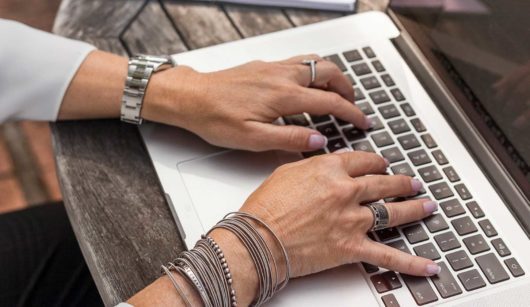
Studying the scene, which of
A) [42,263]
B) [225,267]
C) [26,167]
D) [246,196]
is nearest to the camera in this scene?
→ [225,267]

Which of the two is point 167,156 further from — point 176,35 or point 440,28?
point 440,28

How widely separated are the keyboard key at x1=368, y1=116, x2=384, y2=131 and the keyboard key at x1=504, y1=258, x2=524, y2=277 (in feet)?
0.71

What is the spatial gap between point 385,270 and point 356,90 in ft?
0.84

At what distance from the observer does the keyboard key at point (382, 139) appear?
2.61 feet

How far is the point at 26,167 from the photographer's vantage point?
5.54 feet

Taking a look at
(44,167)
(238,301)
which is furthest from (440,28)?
(44,167)

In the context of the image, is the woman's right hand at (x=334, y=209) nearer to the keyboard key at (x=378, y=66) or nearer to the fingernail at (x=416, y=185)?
the fingernail at (x=416, y=185)

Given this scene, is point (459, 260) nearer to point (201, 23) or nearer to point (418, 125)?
point (418, 125)

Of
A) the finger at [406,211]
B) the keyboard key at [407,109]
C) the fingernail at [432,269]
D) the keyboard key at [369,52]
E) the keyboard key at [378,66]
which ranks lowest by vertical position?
the fingernail at [432,269]

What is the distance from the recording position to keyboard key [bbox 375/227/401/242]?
71 centimetres

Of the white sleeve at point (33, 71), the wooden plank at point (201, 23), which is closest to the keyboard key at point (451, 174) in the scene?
the wooden plank at point (201, 23)

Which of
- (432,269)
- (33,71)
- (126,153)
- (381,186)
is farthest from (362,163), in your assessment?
(33,71)

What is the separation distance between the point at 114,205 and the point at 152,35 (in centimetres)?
27

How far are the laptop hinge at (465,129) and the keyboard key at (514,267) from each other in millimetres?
45
